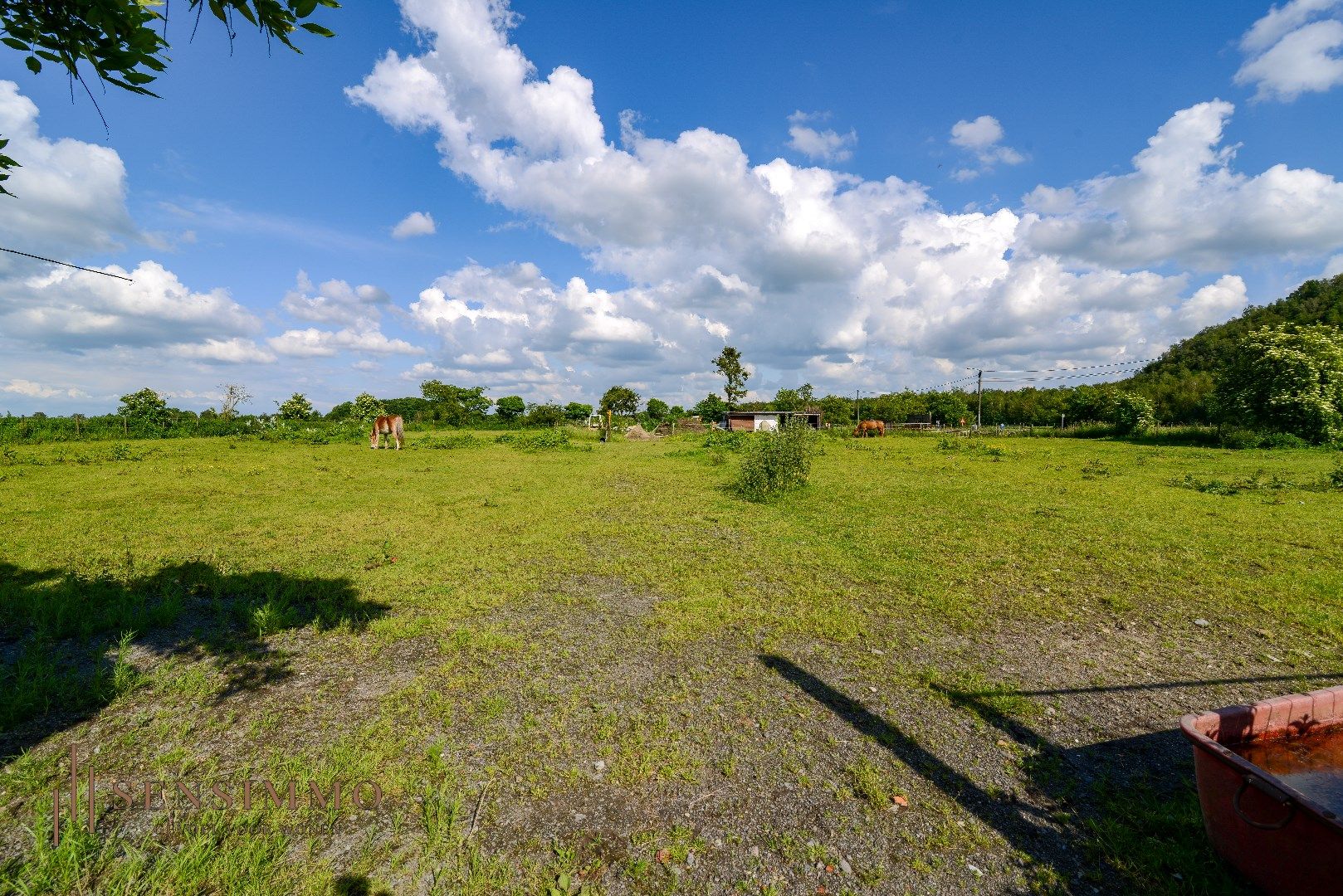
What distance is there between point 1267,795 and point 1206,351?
96272 millimetres

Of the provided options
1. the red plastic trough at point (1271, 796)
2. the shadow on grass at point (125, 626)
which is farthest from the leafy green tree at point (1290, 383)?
the shadow on grass at point (125, 626)

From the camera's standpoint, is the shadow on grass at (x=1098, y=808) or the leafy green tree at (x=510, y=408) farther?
the leafy green tree at (x=510, y=408)

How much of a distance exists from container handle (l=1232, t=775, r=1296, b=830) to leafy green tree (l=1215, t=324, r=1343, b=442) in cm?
2543

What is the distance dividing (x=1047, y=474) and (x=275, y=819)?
20.8 meters

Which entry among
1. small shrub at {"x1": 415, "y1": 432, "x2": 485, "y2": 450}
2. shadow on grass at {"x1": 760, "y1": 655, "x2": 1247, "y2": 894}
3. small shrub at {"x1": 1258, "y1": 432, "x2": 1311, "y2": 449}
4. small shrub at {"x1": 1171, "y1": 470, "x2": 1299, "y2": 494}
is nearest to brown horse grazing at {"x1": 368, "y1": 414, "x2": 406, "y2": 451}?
small shrub at {"x1": 415, "y1": 432, "x2": 485, "y2": 450}

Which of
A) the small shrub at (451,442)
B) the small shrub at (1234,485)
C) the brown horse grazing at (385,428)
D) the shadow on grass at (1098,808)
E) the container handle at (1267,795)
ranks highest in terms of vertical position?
the brown horse grazing at (385,428)

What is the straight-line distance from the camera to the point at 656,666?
4926 millimetres

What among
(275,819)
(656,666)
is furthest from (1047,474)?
(275,819)

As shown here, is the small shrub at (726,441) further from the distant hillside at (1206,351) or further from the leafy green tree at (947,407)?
the leafy green tree at (947,407)

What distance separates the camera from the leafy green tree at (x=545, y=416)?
58688 mm

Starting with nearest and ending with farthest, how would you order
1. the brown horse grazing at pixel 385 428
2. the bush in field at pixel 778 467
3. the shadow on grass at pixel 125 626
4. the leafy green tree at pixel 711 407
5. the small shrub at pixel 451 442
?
the shadow on grass at pixel 125 626 → the bush in field at pixel 778 467 → the brown horse grazing at pixel 385 428 → the small shrub at pixel 451 442 → the leafy green tree at pixel 711 407

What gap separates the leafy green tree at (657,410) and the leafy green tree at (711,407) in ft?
24.3

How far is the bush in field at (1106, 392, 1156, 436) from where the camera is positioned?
38719 mm

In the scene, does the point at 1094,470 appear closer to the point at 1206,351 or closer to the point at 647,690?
the point at 647,690
